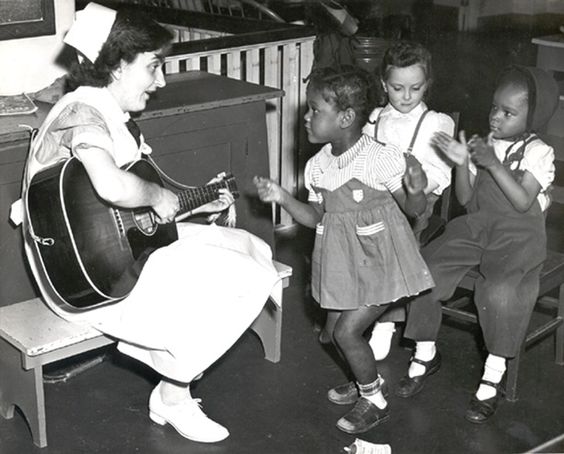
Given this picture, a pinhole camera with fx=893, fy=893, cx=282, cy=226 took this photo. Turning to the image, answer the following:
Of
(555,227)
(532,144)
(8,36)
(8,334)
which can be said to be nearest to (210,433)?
(8,334)

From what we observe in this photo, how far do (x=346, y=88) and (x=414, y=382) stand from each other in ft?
4.16

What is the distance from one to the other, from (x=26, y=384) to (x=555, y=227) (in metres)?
3.51

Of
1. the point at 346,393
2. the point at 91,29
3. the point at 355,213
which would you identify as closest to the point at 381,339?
the point at 346,393

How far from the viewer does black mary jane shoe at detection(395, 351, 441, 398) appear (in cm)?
359

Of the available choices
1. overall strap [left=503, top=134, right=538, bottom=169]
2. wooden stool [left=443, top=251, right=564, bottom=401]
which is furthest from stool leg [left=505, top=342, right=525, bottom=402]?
overall strap [left=503, top=134, right=538, bottom=169]

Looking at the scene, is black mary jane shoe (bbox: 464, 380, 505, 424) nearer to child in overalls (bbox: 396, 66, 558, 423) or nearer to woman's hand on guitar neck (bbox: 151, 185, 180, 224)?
child in overalls (bbox: 396, 66, 558, 423)

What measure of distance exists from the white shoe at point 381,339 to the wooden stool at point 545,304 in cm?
26

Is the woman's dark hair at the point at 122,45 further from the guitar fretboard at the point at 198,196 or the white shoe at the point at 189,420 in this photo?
the white shoe at the point at 189,420

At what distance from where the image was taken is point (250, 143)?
13.3ft

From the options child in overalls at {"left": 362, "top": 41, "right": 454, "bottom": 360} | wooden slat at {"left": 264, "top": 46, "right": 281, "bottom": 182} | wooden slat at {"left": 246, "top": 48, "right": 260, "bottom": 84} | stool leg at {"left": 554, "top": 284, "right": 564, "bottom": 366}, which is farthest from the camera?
wooden slat at {"left": 264, "top": 46, "right": 281, "bottom": 182}

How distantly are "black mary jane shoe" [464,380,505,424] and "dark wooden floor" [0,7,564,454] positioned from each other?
36mm

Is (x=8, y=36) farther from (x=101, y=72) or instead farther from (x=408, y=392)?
(x=408, y=392)

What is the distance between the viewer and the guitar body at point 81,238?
9.90 ft

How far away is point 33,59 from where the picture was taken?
13.1ft
